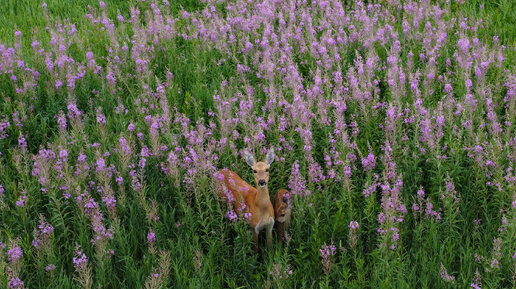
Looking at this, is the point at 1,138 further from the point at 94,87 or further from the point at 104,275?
the point at 104,275

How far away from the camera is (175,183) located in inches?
Result: 180

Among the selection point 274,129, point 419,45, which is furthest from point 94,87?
point 419,45

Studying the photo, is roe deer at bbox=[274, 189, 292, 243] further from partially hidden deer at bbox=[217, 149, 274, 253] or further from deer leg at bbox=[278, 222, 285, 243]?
partially hidden deer at bbox=[217, 149, 274, 253]

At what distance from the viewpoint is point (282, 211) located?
4441mm

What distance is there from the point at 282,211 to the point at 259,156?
850mm

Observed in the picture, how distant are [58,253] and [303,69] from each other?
4.08 m

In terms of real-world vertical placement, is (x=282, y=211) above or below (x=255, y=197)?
below

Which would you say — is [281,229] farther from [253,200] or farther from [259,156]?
[259,156]

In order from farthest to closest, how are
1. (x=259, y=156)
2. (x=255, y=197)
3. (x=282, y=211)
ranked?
(x=259, y=156) → (x=282, y=211) → (x=255, y=197)

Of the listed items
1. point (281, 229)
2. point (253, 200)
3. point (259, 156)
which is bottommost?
point (281, 229)

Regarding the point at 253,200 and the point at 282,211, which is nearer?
the point at 253,200

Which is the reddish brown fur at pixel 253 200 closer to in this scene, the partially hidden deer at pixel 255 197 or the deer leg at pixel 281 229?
the partially hidden deer at pixel 255 197

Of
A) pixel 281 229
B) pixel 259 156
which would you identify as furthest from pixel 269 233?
pixel 259 156

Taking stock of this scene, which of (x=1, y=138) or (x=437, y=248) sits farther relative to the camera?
(x=1, y=138)
